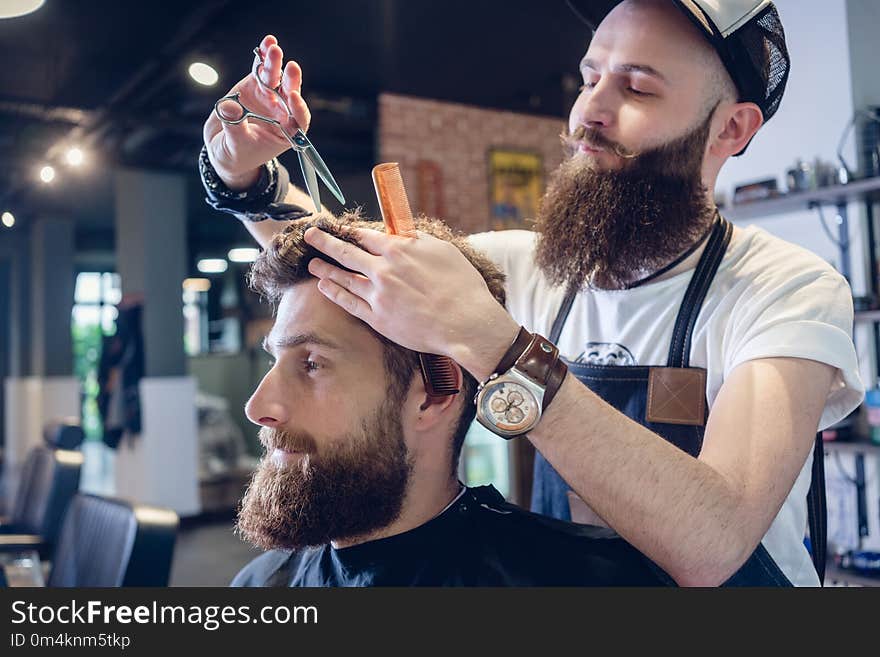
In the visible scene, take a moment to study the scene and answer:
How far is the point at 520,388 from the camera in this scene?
0.82 m

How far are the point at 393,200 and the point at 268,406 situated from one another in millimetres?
365

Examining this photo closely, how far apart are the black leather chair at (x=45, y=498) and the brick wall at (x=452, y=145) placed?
3044 millimetres

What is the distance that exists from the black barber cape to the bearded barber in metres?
0.10

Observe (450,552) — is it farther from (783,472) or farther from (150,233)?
(150,233)

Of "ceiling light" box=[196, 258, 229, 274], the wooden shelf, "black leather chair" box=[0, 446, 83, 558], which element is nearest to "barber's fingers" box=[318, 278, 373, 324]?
the wooden shelf

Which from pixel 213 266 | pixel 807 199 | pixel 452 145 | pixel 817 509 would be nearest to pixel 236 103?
pixel 817 509

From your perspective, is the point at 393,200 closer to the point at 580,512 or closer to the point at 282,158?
the point at 282,158

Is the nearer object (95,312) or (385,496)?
(385,496)

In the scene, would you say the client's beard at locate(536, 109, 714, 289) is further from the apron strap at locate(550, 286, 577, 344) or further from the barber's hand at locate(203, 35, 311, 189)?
the barber's hand at locate(203, 35, 311, 189)

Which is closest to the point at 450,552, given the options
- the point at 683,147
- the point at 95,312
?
the point at 683,147

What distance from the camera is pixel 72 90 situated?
18.4ft

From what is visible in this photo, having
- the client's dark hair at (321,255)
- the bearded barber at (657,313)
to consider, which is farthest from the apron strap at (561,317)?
the client's dark hair at (321,255)

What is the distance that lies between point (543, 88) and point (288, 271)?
4.67m

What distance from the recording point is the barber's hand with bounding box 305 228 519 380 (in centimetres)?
80
